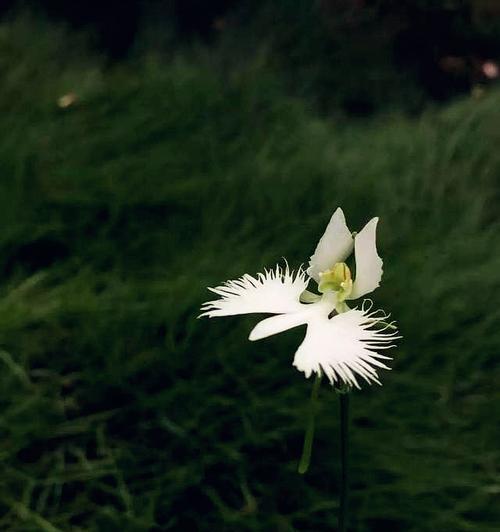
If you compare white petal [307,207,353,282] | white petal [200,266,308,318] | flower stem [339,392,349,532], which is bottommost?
flower stem [339,392,349,532]

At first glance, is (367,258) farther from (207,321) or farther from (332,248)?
(207,321)

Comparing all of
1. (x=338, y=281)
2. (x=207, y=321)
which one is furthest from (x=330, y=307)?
(x=207, y=321)

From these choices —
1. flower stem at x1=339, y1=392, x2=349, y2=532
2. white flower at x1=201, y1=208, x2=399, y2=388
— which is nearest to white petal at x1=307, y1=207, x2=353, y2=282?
white flower at x1=201, y1=208, x2=399, y2=388

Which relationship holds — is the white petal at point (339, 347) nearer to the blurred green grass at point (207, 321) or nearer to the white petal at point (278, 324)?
the white petal at point (278, 324)

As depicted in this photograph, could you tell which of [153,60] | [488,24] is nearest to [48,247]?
[153,60]

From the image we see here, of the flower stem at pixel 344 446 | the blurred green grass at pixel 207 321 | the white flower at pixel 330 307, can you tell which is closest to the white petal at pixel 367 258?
the white flower at pixel 330 307

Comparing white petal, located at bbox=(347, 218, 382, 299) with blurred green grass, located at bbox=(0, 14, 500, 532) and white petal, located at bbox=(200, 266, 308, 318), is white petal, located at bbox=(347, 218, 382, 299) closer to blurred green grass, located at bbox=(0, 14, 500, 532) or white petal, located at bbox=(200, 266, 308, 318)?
white petal, located at bbox=(200, 266, 308, 318)

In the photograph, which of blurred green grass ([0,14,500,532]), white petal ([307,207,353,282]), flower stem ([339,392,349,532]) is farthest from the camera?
blurred green grass ([0,14,500,532])
